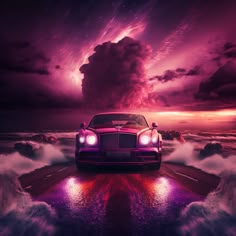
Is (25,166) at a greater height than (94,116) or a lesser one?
lesser

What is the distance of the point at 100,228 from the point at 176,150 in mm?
13023

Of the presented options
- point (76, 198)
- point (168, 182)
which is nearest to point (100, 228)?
point (76, 198)

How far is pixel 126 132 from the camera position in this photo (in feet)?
26.6

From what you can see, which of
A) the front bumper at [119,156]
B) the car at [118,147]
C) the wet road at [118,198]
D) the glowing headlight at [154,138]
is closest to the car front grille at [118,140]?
the car at [118,147]

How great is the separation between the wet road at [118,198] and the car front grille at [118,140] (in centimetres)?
60

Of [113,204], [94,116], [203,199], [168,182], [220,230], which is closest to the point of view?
[220,230]

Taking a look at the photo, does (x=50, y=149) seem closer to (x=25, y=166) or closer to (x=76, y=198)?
(x=25, y=166)

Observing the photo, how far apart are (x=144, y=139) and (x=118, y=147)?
0.63m

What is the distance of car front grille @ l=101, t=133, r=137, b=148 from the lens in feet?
26.4

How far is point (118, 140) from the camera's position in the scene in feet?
26.5

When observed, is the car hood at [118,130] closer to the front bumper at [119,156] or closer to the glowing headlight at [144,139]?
the glowing headlight at [144,139]

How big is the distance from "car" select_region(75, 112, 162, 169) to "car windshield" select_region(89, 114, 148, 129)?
60 cm

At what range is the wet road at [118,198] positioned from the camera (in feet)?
13.1

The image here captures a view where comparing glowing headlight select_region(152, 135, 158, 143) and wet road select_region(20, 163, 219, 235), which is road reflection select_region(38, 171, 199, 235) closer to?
wet road select_region(20, 163, 219, 235)
